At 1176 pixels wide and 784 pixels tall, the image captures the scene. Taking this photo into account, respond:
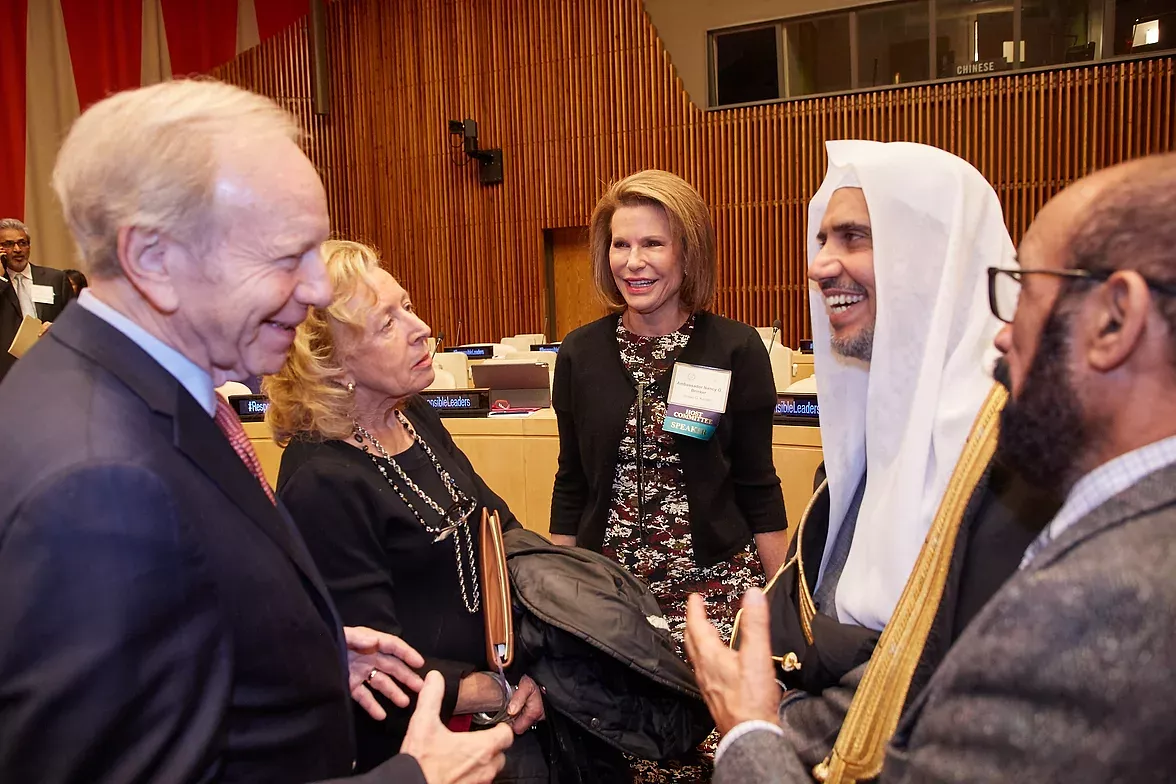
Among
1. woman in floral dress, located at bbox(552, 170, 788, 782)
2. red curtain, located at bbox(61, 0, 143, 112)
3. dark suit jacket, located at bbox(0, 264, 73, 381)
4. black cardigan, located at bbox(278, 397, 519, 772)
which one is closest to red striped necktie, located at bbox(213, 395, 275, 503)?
black cardigan, located at bbox(278, 397, 519, 772)

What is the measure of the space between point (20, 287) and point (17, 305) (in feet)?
0.62

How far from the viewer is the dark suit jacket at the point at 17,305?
5978mm

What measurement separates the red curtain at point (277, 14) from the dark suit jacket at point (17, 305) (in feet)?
16.0

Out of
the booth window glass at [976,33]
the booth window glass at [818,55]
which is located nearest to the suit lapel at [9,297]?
the booth window glass at [818,55]

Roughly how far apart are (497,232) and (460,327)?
1.21 m

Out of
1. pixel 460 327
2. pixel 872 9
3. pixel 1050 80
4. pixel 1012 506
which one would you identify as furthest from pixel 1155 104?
pixel 1012 506

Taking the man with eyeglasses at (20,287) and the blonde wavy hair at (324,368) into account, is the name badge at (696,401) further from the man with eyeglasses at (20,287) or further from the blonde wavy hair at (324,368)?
the man with eyeglasses at (20,287)

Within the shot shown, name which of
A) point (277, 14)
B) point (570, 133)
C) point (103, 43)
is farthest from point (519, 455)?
point (277, 14)

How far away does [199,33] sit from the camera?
9.84 meters

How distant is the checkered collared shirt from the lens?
81cm

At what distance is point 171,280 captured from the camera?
38.9 inches

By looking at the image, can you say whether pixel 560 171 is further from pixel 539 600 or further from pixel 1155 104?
pixel 539 600

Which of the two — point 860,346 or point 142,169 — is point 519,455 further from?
point 142,169

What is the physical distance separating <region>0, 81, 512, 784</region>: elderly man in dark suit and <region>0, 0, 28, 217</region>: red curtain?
30.9 ft
